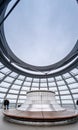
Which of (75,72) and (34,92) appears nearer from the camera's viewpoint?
(34,92)

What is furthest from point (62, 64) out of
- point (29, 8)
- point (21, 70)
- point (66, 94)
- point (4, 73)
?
point (66, 94)

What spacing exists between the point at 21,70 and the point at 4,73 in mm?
3421

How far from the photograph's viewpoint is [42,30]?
53.1ft

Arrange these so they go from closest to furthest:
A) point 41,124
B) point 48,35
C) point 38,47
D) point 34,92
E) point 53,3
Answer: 1. point 41,124
2. point 34,92
3. point 53,3
4. point 48,35
5. point 38,47

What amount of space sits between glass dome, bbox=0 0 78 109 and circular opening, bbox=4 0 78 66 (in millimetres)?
1153

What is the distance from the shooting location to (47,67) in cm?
1709

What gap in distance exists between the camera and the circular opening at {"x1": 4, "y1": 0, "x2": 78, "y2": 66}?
40.7 ft

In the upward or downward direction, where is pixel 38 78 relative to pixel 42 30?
downward

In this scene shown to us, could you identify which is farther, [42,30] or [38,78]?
[38,78]

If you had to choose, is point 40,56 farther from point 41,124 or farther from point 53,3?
point 41,124

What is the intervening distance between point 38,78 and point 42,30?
7.53 m

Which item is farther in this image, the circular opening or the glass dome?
the glass dome

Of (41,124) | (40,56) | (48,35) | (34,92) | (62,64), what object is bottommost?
(41,124)

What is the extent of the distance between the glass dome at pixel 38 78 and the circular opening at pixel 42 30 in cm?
115
